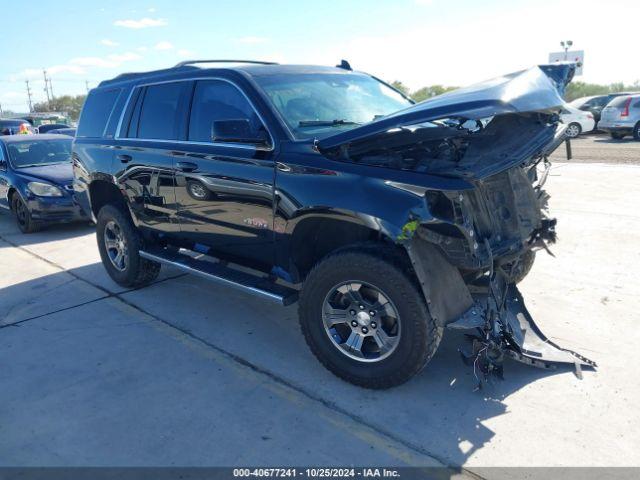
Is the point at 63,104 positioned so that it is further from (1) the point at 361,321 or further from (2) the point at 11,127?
(1) the point at 361,321

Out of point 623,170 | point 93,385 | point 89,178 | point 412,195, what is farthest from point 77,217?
point 623,170

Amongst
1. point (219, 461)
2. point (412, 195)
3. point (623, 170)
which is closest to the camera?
point (219, 461)

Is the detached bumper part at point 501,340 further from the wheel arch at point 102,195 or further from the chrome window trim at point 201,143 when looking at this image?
the wheel arch at point 102,195

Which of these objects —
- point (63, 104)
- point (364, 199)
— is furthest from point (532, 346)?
point (63, 104)

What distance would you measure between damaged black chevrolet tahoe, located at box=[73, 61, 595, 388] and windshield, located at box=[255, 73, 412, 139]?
2 centimetres

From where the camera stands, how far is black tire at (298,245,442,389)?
319 centimetres

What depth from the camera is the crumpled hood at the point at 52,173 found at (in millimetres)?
8547

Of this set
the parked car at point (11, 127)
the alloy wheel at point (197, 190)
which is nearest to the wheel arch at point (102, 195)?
the alloy wheel at point (197, 190)

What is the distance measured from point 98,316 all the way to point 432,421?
330 centimetres

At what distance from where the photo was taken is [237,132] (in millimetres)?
3789

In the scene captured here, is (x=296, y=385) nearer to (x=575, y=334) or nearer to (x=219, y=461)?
(x=219, y=461)

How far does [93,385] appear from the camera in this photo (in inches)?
146

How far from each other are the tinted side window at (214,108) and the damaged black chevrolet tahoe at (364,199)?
0.01 metres

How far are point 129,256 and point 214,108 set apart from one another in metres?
1.98
